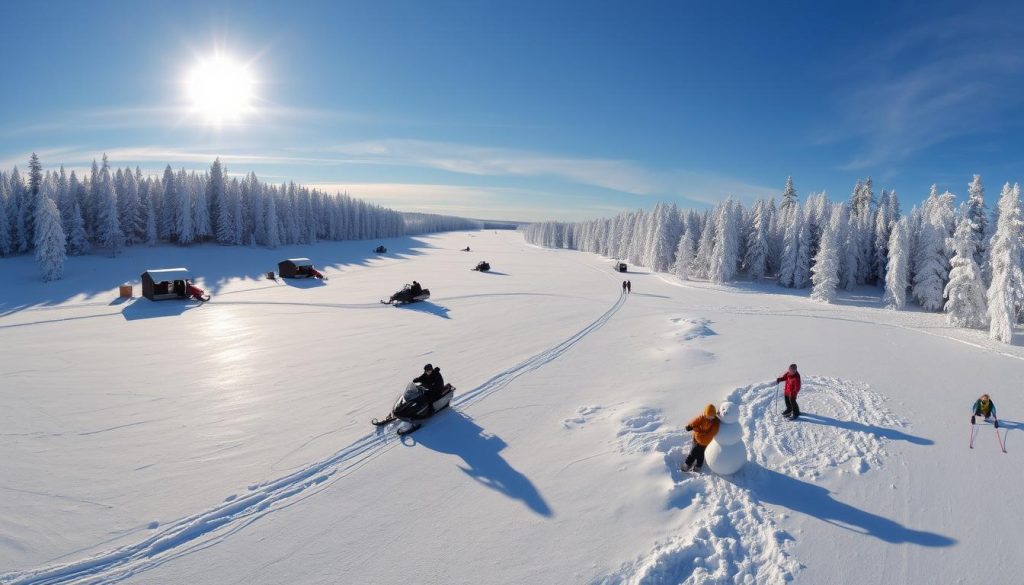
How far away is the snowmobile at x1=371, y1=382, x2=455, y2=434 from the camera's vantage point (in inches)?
430

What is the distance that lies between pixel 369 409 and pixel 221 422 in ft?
13.0

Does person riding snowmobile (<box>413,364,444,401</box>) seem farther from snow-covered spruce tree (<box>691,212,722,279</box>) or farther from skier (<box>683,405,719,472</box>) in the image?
snow-covered spruce tree (<box>691,212,722,279</box>)

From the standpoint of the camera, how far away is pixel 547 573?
6.24m

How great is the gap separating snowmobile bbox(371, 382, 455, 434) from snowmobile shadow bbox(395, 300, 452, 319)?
1554 cm

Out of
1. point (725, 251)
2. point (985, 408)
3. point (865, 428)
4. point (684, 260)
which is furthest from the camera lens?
point (684, 260)

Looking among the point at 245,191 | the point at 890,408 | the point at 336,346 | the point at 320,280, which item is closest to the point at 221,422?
the point at 336,346

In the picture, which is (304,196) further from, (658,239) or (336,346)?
(336,346)

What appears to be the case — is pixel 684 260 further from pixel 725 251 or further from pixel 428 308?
pixel 428 308

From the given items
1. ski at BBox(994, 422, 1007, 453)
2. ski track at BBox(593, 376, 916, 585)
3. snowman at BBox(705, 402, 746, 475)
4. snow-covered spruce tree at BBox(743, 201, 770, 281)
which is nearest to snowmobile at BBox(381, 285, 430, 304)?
ski track at BBox(593, 376, 916, 585)

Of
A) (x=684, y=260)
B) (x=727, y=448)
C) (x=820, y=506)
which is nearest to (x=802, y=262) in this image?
(x=684, y=260)

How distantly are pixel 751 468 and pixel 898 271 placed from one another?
4733 centimetres

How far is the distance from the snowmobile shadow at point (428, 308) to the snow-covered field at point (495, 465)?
7.26m

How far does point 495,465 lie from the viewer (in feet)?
30.6

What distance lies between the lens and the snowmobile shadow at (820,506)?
709 cm
